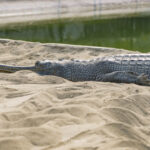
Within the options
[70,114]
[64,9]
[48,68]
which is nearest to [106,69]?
[48,68]

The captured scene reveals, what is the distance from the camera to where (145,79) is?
14.4 feet

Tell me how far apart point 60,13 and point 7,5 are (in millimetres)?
2465

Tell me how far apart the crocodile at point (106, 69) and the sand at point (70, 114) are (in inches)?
7.5

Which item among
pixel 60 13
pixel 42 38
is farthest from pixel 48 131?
pixel 60 13

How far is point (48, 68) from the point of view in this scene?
190 inches

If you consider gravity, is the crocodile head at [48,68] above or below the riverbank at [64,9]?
above

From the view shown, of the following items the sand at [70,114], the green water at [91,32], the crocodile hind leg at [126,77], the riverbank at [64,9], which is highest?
the sand at [70,114]

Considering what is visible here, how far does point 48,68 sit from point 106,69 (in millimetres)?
757

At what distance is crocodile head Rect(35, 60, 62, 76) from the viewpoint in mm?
4793

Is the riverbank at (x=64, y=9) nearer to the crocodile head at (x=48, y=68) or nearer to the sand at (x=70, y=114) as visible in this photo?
the crocodile head at (x=48, y=68)

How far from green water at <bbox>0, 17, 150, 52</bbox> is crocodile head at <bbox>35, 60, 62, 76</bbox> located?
295 cm

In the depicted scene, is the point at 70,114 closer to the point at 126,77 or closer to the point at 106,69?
the point at 126,77

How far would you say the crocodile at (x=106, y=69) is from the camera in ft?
14.8

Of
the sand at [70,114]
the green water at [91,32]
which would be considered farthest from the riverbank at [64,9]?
the sand at [70,114]
